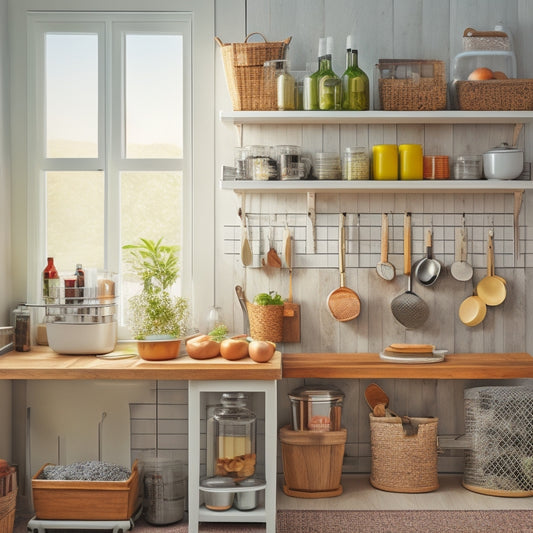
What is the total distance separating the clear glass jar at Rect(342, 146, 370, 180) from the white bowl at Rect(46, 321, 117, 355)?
1422 millimetres

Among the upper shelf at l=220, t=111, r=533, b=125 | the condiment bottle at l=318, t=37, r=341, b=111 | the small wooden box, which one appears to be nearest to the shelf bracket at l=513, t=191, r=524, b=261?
the upper shelf at l=220, t=111, r=533, b=125

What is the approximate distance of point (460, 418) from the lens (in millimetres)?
4121

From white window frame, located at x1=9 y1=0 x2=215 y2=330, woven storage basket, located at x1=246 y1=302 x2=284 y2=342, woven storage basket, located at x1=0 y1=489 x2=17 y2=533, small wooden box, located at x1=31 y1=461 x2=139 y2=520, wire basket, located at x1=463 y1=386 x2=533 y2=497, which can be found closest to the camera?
woven storage basket, located at x1=0 y1=489 x2=17 y2=533

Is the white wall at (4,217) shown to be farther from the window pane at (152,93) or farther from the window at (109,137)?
the window pane at (152,93)

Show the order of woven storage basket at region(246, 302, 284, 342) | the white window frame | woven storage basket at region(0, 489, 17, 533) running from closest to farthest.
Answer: woven storage basket at region(0, 489, 17, 533) < woven storage basket at region(246, 302, 284, 342) < the white window frame

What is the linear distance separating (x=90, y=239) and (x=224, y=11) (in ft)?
4.54

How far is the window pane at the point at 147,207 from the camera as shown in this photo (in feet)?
13.5

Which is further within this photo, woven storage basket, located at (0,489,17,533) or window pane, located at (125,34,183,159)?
window pane, located at (125,34,183,159)

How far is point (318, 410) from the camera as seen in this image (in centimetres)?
387

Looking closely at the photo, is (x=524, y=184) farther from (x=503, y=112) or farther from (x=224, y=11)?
(x=224, y=11)

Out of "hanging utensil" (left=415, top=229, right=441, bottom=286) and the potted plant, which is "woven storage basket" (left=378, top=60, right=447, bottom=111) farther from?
the potted plant

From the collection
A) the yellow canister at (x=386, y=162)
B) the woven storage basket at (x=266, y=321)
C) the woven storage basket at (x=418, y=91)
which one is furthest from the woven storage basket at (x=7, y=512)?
the woven storage basket at (x=418, y=91)

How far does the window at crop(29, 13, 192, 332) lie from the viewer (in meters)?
4.07

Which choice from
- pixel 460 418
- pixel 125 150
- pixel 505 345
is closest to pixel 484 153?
pixel 505 345
